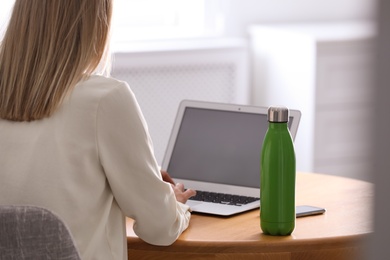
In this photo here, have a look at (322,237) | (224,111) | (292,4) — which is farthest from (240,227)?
(292,4)

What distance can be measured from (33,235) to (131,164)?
11.8 inches

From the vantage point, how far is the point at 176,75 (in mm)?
3879

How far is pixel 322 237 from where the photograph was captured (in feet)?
4.68

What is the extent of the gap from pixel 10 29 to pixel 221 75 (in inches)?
105

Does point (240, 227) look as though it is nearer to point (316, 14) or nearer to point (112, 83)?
point (112, 83)

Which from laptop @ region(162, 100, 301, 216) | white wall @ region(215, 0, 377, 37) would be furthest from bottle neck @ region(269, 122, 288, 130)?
white wall @ region(215, 0, 377, 37)

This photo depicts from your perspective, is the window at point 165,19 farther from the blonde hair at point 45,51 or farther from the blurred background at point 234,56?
the blonde hair at point 45,51

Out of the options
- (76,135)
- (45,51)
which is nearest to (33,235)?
(76,135)

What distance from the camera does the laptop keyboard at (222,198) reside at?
171 centimetres

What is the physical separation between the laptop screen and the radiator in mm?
1937

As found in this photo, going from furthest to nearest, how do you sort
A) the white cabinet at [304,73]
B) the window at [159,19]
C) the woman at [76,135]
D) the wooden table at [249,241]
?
1. the window at [159,19]
2. the white cabinet at [304,73]
3. the wooden table at [249,241]
4. the woman at [76,135]

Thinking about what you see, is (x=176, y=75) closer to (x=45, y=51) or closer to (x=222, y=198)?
(x=222, y=198)

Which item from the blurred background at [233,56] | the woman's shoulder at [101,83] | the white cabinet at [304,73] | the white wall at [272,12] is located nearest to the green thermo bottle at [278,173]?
the woman's shoulder at [101,83]

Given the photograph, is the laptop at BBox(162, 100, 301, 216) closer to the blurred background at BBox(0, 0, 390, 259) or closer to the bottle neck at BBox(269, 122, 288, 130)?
the bottle neck at BBox(269, 122, 288, 130)
